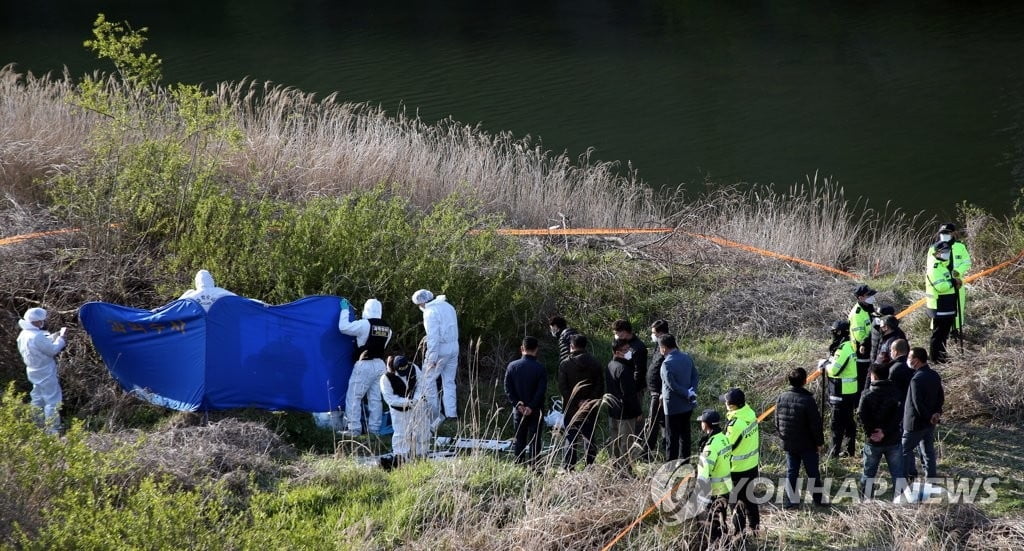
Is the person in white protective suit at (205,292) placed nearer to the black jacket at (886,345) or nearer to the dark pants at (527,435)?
the dark pants at (527,435)

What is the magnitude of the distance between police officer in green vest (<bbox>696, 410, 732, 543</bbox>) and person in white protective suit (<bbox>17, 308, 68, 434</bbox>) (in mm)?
5350

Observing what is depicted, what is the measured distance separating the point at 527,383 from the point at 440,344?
52.9 inches

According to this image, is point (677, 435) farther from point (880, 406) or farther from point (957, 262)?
point (957, 262)

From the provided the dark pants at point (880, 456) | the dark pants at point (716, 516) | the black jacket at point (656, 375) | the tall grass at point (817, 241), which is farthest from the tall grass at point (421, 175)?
the dark pants at point (716, 516)

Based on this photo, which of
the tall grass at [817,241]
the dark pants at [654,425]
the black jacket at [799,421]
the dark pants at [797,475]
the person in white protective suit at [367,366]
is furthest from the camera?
the tall grass at [817,241]

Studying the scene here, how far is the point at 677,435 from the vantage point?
902 centimetres

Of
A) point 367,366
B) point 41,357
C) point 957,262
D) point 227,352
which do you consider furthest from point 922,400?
point 41,357

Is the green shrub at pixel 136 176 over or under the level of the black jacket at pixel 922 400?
over

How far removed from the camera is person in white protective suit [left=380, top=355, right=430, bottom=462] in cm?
882

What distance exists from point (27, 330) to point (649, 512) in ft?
17.8

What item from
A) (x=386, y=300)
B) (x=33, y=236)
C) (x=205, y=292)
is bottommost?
(x=386, y=300)

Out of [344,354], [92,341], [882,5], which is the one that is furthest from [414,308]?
[882,5]

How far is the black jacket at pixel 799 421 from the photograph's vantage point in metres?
8.12

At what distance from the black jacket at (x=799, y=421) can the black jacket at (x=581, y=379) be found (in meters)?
1.50
